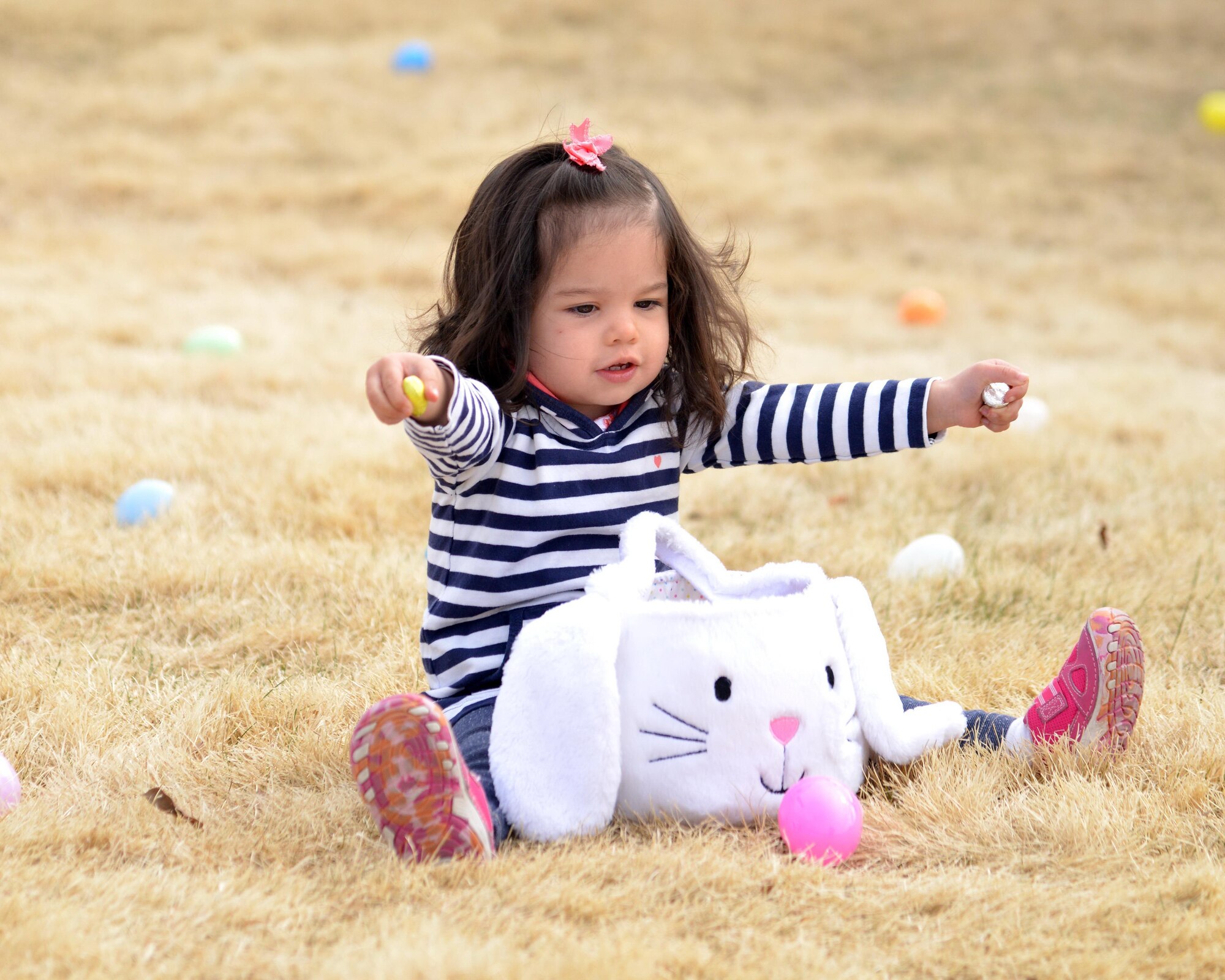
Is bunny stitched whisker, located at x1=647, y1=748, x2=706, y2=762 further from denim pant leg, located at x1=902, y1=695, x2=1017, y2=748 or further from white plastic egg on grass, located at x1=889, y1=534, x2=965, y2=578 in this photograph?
white plastic egg on grass, located at x1=889, y1=534, x2=965, y2=578

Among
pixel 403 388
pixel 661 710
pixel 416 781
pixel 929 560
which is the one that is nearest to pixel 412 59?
pixel 929 560

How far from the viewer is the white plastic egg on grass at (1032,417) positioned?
4700mm

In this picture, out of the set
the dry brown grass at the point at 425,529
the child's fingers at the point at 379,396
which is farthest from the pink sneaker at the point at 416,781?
the child's fingers at the point at 379,396

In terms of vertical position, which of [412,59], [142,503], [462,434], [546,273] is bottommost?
[142,503]

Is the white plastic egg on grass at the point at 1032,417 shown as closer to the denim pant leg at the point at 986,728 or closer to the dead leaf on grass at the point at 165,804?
the denim pant leg at the point at 986,728

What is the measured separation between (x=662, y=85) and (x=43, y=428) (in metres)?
8.92

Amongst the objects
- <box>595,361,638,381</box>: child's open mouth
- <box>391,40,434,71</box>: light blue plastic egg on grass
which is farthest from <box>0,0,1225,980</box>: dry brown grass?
<box>391,40,434,71</box>: light blue plastic egg on grass

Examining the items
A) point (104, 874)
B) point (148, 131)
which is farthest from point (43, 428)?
point (148, 131)

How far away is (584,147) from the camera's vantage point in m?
2.21

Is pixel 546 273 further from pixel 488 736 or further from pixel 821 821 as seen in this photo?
pixel 821 821

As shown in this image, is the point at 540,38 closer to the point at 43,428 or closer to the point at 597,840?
the point at 43,428

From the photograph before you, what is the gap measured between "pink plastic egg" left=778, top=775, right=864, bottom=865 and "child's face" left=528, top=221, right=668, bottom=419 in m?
0.72

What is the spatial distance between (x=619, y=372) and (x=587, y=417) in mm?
94

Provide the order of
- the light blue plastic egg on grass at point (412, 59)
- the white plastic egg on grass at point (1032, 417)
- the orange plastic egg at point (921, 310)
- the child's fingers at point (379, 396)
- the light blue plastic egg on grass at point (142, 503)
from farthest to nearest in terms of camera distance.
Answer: the light blue plastic egg on grass at point (412, 59), the orange plastic egg at point (921, 310), the white plastic egg on grass at point (1032, 417), the light blue plastic egg on grass at point (142, 503), the child's fingers at point (379, 396)
